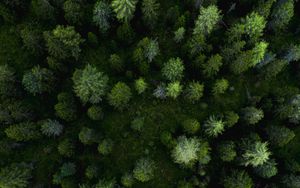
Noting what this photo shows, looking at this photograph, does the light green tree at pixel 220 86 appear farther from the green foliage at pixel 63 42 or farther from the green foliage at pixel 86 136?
the green foliage at pixel 63 42

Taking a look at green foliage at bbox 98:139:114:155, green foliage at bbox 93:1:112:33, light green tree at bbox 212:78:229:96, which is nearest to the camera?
green foliage at bbox 98:139:114:155

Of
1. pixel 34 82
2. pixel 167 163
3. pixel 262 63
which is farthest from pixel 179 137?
pixel 34 82

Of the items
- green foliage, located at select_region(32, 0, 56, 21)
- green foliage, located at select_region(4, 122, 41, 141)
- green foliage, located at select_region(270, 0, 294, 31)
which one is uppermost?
green foliage, located at select_region(270, 0, 294, 31)

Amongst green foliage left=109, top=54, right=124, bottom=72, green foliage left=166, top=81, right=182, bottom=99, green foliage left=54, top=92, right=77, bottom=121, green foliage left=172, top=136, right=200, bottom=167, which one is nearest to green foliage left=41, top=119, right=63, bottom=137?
green foliage left=54, top=92, right=77, bottom=121

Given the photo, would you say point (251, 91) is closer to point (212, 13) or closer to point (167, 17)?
point (212, 13)

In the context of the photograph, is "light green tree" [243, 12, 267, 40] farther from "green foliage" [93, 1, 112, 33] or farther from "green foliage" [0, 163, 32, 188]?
"green foliage" [0, 163, 32, 188]

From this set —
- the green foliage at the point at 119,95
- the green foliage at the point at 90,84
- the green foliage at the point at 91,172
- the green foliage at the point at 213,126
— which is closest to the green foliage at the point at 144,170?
the green foliage at the point at 91,172

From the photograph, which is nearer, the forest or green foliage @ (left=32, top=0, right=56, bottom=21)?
the forest
